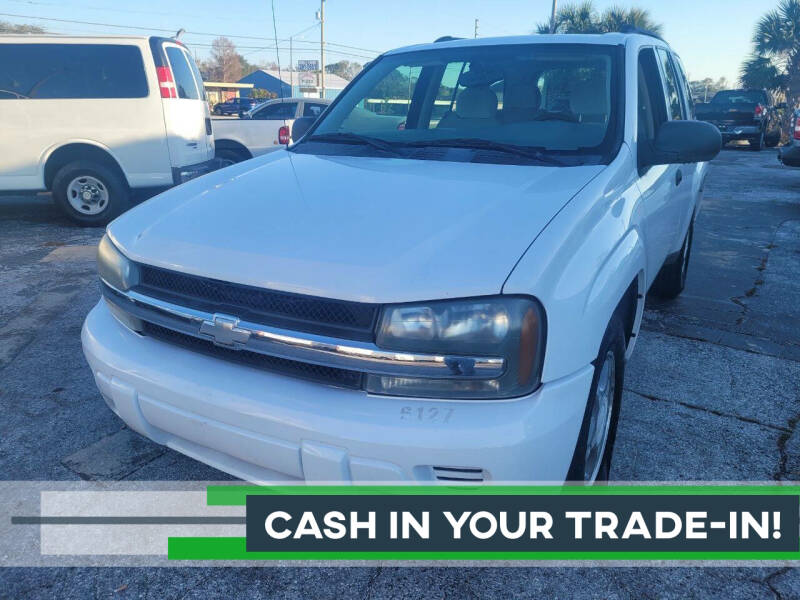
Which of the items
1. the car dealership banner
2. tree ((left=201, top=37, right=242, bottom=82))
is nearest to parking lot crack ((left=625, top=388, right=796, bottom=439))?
the car dealership banner

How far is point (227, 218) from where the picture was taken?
213cm

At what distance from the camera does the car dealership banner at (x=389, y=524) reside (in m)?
1.85

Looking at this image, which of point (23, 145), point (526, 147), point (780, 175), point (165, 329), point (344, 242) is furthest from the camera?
point (780, 175)

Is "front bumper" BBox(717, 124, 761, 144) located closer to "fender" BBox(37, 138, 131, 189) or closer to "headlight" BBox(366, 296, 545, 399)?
"fender" BBox(37, 138, 131, 189)

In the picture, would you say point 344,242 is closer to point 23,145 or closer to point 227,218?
point 227,218

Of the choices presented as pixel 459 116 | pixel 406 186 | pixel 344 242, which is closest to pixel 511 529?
pixel 344 242

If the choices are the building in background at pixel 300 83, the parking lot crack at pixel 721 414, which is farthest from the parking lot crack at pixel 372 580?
the building in background at pixel 300 83

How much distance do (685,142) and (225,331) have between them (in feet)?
6.64

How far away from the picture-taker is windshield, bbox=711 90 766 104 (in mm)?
18484

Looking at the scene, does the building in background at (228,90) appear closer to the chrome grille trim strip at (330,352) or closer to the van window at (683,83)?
the van window at (683,83)

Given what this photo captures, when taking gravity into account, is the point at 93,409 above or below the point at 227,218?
below

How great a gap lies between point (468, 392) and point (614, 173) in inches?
46.6

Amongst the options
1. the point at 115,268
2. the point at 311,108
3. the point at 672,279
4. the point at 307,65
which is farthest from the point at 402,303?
the point at 307,65

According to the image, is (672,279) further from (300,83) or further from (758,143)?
(300,83)
